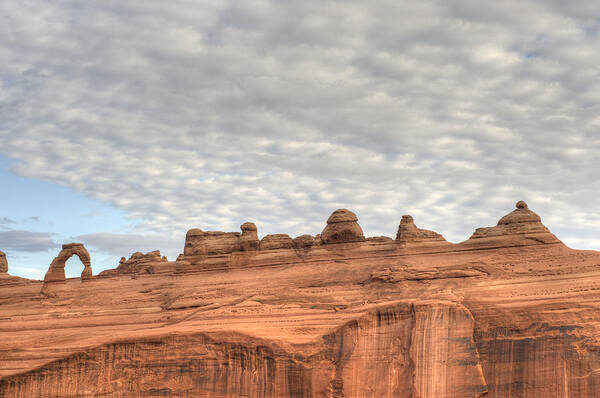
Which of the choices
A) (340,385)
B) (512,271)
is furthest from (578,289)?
(340,385)

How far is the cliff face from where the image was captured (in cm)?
2275

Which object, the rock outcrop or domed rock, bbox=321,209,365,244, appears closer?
domed rock, bbox=321,209,365,244

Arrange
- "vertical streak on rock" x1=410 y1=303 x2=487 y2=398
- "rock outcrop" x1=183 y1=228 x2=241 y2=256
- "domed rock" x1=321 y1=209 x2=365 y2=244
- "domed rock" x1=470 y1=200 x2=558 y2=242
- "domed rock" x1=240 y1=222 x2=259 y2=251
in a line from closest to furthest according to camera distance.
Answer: "vertical streak on rock" x1=410 y1=303 x2=487 y2=398
"domed rock" x1=470 y1=200 x2=558 y2=242
"domed rock" x1=321 y1=209 x2=365 y2=244
"domed rock" x1=240 y1=222 x2=259 y2=251
"rock outcrop" x1=183 y1=228 x2=241 y2=256

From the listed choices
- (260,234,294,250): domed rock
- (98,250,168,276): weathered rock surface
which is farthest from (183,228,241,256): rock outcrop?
(98,250,168,276): weathered rock surface

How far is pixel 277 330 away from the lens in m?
26.2

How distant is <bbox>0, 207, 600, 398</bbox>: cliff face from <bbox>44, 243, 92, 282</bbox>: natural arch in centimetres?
778

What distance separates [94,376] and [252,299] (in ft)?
26.7

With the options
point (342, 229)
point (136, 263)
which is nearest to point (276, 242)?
point (342, 229)

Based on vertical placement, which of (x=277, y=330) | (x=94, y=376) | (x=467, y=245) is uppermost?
(x=467, y=245)

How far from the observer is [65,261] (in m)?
42.7

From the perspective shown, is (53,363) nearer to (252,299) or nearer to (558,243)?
(252,299)

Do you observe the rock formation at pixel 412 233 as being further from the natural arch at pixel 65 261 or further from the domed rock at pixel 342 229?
the natural arch at pixel 65 261

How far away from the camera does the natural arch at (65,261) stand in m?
41.6

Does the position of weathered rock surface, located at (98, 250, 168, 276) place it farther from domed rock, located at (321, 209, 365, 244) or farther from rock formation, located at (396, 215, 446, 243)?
rock formation, located at (396, 215, 446, 243)
